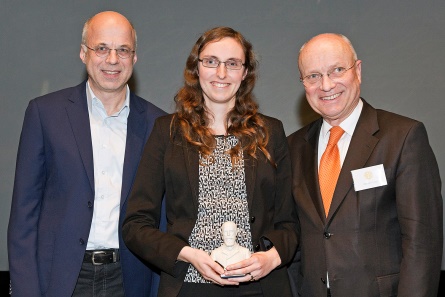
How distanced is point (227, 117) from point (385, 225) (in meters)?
0.89

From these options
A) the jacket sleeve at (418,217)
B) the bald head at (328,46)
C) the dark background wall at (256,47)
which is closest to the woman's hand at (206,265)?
the jacket sleeve at (418,217)

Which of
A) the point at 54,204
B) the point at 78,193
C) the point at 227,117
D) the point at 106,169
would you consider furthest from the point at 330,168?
the point at 54,204

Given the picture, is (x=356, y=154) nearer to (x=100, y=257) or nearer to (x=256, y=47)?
(x=100, y=257)

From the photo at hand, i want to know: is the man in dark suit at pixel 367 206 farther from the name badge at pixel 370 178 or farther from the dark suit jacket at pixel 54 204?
the dark suit jacket at pixel 54 204

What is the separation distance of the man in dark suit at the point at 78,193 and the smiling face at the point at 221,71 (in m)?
0.56

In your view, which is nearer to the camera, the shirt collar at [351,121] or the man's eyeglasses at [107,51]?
the shirt collar at [351,121]

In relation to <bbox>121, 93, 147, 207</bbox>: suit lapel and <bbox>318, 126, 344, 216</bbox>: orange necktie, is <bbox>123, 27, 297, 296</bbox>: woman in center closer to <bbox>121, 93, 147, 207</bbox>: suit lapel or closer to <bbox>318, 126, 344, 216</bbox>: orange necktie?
<bbox>318, 126, 344, 216</bbox>: orange necktie

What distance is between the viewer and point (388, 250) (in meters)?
3.01

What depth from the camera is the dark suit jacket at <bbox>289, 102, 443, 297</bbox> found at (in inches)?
116

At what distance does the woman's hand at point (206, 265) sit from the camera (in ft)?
8.93

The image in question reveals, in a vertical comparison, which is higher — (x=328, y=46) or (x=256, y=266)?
(x=328, y=46)

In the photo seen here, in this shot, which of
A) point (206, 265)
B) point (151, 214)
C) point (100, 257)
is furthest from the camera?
point (100, 257)

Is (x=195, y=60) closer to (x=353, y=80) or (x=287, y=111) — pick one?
(x=353, y=80)

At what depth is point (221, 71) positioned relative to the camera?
3.04 m
